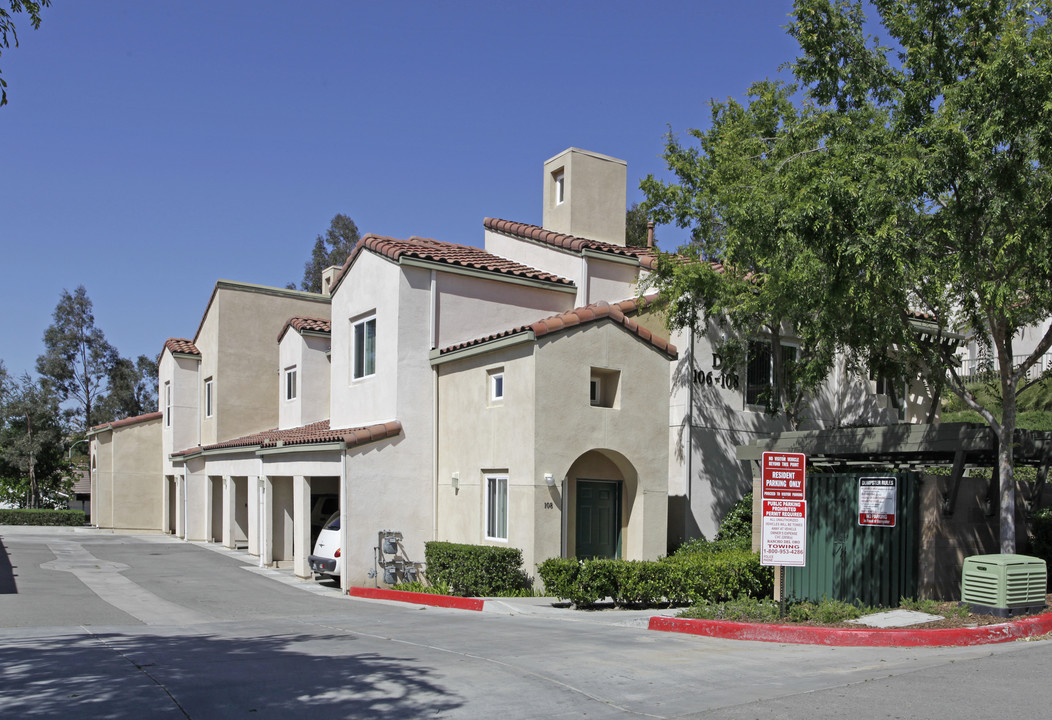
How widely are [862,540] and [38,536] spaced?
92.5 ft

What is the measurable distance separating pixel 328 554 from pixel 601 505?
584 cm

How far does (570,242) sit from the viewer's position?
2053 cm

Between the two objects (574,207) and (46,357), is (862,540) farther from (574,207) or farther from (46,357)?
(46,357)

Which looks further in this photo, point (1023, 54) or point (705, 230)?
point (705, 230)

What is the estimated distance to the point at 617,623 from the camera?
42.8 feet

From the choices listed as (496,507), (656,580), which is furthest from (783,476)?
(496,507)

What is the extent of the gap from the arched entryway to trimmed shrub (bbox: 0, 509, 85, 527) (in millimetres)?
28668

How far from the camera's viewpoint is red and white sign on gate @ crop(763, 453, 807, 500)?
11.5 m

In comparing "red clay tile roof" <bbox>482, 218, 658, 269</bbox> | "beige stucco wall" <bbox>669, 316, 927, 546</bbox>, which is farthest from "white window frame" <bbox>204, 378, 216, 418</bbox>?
"beige stucco wall" <bbox>669, 316, 927, 546</bbox>

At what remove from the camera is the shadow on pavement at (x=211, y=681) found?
23.2 feet

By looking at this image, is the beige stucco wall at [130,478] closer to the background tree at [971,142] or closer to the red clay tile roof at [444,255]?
the red clay tile roof at [444,255]

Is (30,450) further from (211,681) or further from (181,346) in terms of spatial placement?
(211,681)

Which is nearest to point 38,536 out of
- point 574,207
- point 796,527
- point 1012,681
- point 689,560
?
point 574,207

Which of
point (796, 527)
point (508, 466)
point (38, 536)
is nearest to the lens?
point (796, 527)
